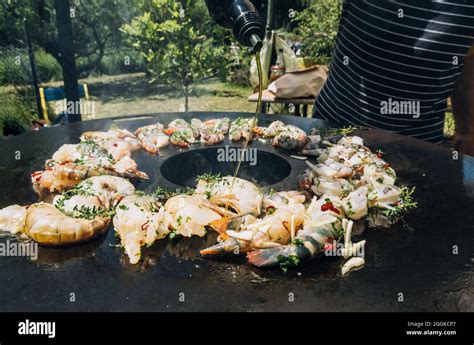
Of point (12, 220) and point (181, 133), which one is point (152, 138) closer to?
point (181, 133)

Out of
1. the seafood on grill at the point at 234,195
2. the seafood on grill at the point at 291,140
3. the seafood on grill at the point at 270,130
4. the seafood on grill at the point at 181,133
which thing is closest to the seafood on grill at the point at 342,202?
the seafood on grill at the point at 291,140

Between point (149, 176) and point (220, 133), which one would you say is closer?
point (149, 176)

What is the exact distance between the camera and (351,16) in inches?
190

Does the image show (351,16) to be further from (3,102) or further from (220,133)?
(3,102)

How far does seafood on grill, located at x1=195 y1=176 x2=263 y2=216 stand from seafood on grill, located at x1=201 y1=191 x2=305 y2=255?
0.10 metres

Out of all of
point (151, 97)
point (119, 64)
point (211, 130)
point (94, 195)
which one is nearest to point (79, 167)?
point (94, 195)

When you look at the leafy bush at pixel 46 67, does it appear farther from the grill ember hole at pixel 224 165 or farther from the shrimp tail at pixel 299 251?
the shrimp tail at pixel 299 251

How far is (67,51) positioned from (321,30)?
37.3 feet

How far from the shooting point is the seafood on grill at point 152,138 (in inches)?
157

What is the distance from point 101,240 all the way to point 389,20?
359 cm

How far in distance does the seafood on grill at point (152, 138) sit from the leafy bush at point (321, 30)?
10.6m

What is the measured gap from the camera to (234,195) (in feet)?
9.15
